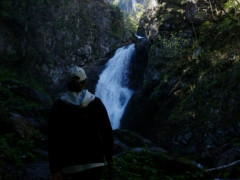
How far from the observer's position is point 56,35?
104 feet

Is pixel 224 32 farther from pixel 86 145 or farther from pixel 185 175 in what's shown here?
pixel 86 145

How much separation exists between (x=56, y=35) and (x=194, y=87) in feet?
70.2

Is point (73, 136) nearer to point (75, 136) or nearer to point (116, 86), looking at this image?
point (75, 136)

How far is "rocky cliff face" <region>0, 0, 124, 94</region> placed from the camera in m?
23.8

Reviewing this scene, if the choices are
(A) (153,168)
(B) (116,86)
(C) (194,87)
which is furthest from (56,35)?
(A) (153,168)

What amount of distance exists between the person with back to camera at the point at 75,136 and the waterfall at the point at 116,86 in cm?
2148

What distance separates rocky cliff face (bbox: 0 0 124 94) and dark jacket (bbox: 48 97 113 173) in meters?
21.3

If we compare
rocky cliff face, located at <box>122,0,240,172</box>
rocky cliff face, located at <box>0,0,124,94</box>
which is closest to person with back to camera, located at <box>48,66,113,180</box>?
rocky cliff face, located at <box>122,0,240,172</box>

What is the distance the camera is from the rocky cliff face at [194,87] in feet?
39.4

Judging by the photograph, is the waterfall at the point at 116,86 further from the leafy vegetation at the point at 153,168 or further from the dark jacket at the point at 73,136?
the dark jacket at the point at 73,136

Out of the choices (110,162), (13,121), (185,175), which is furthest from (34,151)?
(110,162)

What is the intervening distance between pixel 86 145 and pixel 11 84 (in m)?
13.5

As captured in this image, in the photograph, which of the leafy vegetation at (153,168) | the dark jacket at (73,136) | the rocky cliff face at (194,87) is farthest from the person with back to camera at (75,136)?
the rocky cliff face at (194,87)

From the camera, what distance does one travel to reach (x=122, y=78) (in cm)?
3042
